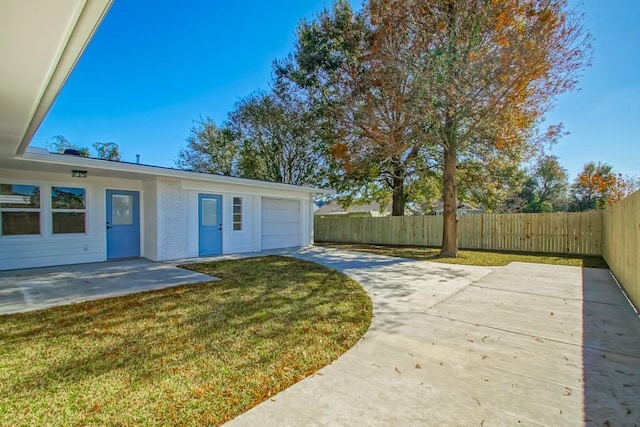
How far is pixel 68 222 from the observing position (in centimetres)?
848

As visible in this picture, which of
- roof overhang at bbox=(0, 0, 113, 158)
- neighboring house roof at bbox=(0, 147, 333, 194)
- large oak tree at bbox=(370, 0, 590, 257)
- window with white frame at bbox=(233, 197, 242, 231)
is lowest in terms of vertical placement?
window with white frame at bbox=(233, 197, 242, 231)

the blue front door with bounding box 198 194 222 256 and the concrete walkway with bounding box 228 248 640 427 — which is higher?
the blue front door with bounding box 198 194 222 256

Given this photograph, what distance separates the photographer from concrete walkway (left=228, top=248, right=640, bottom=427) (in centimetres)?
217

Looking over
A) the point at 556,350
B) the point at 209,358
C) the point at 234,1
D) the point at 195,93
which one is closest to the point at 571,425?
the point at 556,350

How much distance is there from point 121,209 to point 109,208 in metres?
0.32

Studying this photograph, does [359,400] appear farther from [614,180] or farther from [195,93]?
[614,180]

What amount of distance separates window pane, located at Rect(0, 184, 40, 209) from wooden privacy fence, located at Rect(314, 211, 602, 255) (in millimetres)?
12435

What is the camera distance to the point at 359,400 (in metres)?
2.33

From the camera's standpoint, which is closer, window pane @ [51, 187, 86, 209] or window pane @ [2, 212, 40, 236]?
window pane @ [2, 212, 40, 236]

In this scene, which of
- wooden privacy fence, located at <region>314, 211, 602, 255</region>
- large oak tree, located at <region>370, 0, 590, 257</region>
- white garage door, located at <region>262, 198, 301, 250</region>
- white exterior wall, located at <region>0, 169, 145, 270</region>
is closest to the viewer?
white exterior wall, located at <region>0, 169, 145, 270</region>

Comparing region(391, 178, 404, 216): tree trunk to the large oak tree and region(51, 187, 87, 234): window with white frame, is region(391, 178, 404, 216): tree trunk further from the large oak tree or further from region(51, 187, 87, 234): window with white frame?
region(51, 187, 87, 234): window with white frame

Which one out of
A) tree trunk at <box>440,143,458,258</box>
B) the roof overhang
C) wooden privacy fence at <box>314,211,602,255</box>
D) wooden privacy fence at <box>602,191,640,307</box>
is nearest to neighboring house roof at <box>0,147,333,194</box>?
the roof overhang

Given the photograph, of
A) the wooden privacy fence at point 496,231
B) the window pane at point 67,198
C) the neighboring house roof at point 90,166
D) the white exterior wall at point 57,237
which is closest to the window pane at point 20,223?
the white exterior wall at point 57,237

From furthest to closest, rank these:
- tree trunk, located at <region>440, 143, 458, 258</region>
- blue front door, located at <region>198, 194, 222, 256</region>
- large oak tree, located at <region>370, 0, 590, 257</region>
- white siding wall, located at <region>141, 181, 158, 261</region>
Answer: tree trunk, located at <region>440, 143, 458, 258</region> < blue front door, located at <region>198, 194, 222, 256</region> < white siding wall, located at <region>141, 181, 158, 261</region> < large oak tree, located at <region>370, 0, 590, 257</region>
